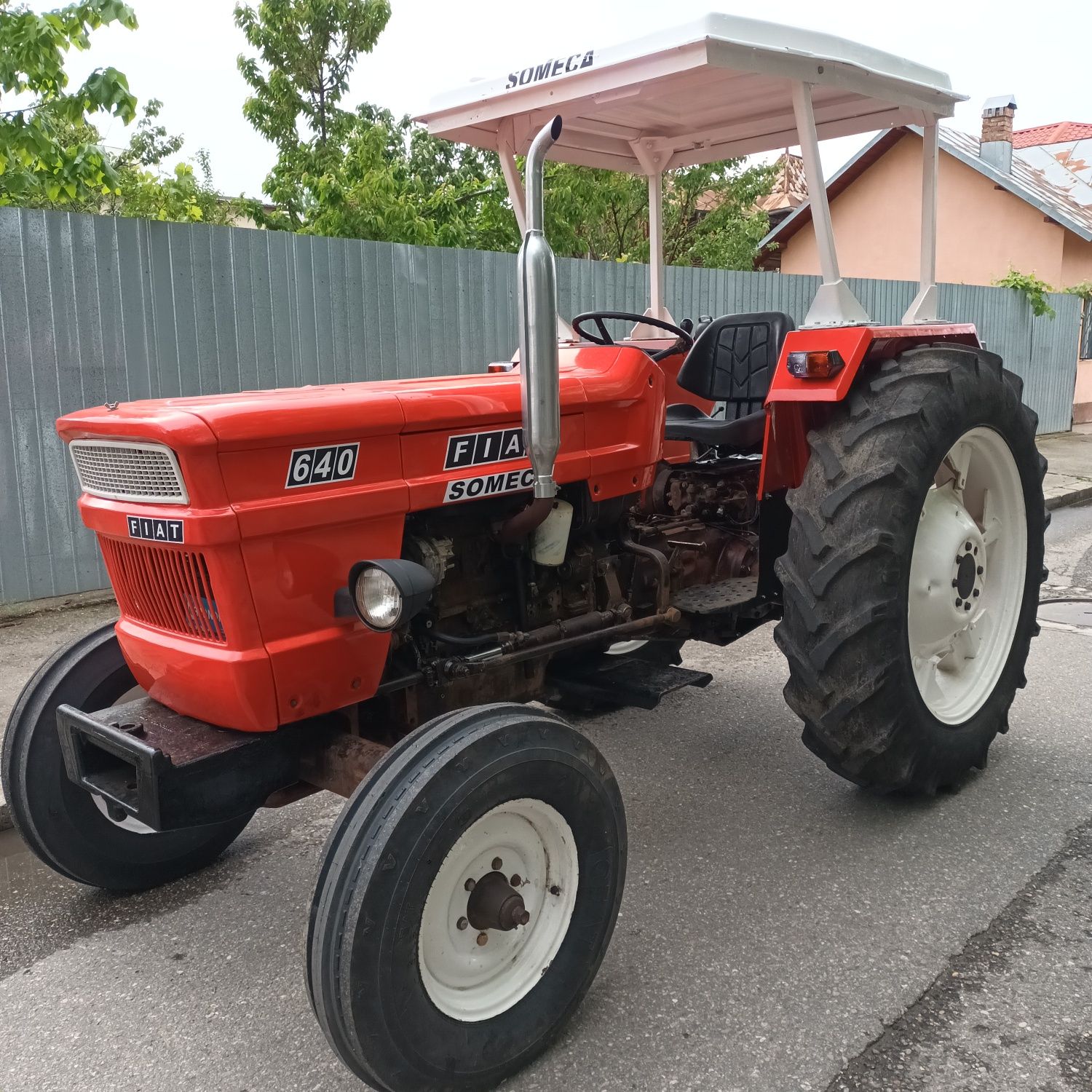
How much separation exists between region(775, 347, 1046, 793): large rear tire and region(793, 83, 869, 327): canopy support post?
225 mm

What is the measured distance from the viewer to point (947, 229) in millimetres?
17859

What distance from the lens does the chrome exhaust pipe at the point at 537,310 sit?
2.08 meters

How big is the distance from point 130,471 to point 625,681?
1641 mm

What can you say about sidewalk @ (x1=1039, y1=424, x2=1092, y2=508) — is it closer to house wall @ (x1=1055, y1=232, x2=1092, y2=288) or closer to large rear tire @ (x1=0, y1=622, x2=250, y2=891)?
house wall @ (x1=1055, y1=232, x2=1092, y2=288)

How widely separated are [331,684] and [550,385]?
90 cm

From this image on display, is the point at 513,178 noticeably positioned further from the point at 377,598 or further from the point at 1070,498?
the point at 1070,498

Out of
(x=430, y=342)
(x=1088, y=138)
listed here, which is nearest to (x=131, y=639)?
(x=430, y=342)

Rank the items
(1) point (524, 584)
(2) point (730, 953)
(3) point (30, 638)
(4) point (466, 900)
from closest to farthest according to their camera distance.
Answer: (4) point (466, 900)
(2) point (730, 953)
(1) point (524, 584)
(3) point (30, 638)

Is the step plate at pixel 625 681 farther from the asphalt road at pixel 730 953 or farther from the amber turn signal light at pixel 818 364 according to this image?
the amber turn signal light at pixel 818 364

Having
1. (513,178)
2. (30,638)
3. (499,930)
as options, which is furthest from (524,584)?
(30,638)

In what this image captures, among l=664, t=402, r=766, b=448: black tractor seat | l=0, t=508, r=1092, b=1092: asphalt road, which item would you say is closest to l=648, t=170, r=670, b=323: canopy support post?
l=664, t=402, r=766, b=448: black tractor seat

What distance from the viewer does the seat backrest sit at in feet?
13.6

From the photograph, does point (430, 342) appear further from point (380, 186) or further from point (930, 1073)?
point (930, 1073)

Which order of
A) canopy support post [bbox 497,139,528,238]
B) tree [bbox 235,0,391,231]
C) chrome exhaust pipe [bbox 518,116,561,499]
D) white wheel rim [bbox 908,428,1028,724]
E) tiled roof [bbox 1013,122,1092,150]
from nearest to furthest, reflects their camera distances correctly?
chrome exhaust pipe [bbox 518,116,561,499], white wheel rim [bbox 908,428,1028,724], canopy support post [bbox 497,139,528,238], tree [bbox 235,0,391,231], tiled roof [bbox 1013,122,1092,150]
